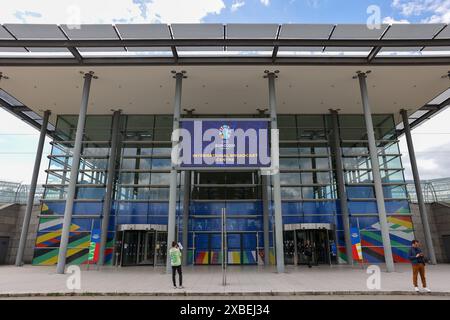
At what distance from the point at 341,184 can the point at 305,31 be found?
36.2ft

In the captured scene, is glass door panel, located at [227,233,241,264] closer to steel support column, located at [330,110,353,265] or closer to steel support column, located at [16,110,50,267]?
steel support column, located at [330,110,353,265]

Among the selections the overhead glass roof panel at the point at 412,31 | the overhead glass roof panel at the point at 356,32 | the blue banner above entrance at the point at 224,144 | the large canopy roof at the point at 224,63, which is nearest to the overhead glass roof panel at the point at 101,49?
the large canopy roof at the point at 224,63

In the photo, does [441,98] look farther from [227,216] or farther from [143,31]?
[143,31]

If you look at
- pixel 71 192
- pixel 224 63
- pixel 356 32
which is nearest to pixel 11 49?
pixel 71 192

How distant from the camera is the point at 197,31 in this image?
15.0m

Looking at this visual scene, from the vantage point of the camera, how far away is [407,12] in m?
14.0

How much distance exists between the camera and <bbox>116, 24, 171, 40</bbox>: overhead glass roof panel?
14617 millimetres

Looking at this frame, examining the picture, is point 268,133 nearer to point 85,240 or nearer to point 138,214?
point 138,214

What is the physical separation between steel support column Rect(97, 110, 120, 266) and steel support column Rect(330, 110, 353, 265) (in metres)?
15.7

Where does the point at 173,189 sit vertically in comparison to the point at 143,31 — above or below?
below

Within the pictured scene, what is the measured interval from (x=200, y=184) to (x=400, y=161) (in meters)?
14.4

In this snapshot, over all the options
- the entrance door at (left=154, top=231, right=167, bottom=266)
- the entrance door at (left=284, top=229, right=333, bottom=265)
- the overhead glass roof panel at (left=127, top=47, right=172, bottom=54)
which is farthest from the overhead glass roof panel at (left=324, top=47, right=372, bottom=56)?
the entrance door at (left=154, top=231, right=167, bottom=266)
